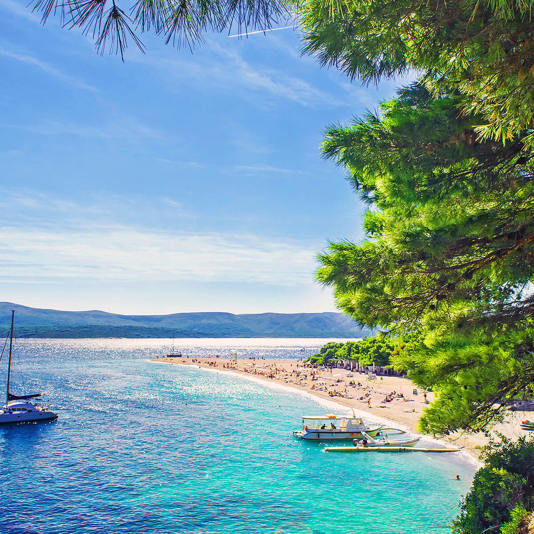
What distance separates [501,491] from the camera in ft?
35.8

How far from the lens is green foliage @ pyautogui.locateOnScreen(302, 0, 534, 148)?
5.04m

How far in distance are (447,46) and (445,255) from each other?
3720 millimetres

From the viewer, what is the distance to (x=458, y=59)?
6.08 metres

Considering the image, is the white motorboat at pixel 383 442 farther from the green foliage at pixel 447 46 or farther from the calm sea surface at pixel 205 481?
the green foliage at pixel 447 46

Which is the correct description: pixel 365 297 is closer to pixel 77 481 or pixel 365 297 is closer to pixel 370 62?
pixel 370 62

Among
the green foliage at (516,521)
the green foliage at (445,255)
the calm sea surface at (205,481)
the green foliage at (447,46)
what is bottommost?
the calm sea surface at (205,481)

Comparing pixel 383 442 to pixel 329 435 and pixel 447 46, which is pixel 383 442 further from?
pixel 447 46

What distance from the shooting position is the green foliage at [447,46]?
5.04 metres

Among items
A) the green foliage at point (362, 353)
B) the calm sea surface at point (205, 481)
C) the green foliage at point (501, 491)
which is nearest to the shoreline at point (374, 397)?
the green foliage at point (362, 353)

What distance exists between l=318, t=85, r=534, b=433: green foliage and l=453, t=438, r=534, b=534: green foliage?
2918mm

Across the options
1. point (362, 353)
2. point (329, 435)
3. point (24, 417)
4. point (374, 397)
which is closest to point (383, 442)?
point (329, 435)

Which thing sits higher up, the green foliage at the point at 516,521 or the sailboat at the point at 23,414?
the green foliage at the point at 516,521

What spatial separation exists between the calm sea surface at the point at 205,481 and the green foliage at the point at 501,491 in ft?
25.7

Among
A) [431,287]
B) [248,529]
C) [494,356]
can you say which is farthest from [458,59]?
[248,529]
